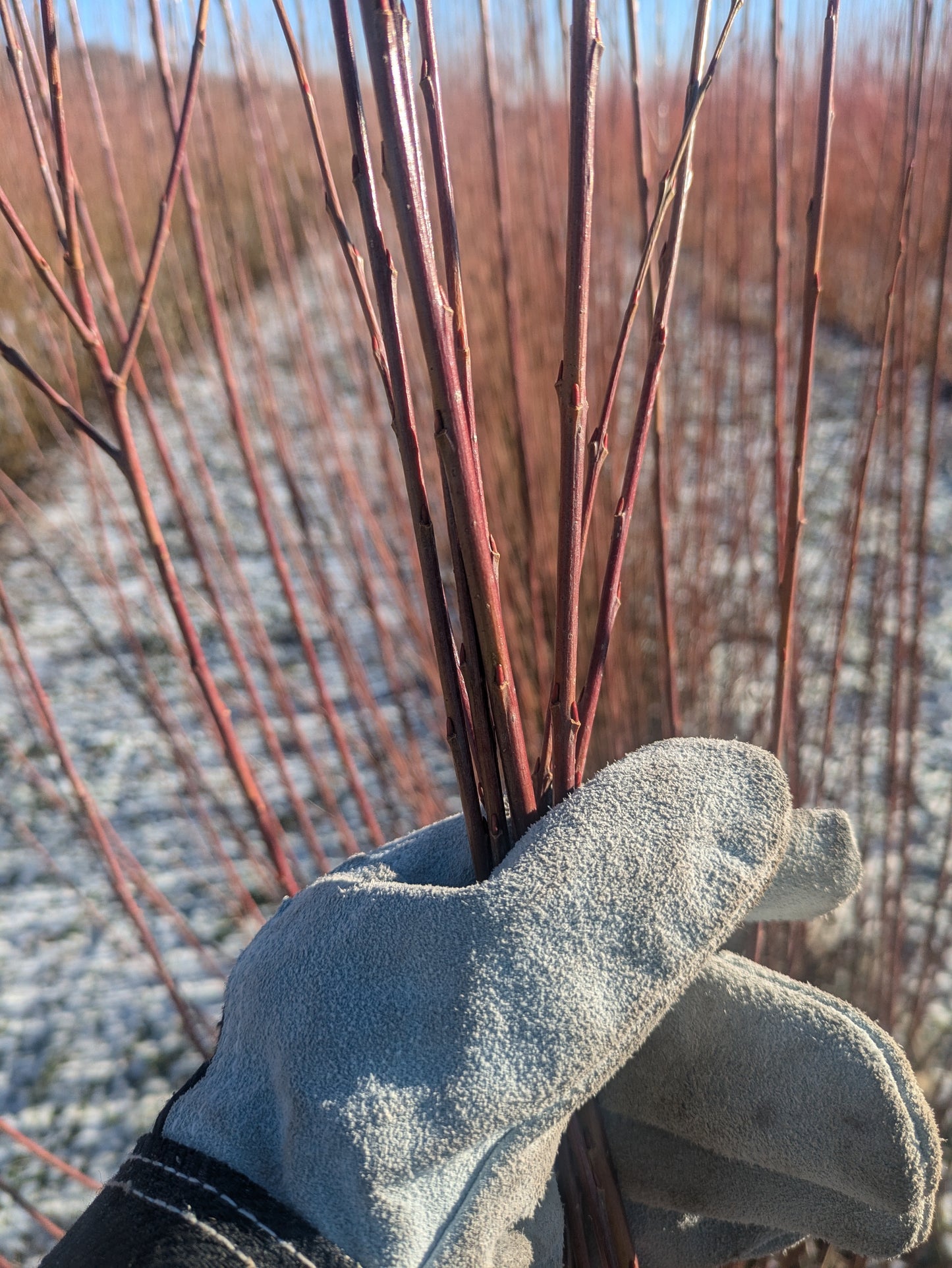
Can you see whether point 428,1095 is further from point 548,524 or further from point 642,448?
Result: point 548,524

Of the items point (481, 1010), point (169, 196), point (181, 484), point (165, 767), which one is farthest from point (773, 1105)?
point (165, 767)

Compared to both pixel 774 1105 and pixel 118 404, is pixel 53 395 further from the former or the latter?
pixel 774 1105

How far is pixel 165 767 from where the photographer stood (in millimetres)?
2133

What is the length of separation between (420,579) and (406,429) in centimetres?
69

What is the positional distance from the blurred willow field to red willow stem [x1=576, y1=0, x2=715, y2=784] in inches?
5.1

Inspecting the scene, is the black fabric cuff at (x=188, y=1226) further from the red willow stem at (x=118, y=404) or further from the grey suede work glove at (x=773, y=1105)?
the red willow stem at (x=118, y=404)

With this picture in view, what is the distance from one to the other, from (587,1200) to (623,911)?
0.77ft

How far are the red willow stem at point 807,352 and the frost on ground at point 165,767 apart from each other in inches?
15.7


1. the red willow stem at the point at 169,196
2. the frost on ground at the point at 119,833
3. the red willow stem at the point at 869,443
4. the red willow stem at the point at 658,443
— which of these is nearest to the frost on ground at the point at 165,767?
the frost on ground at the point at 119,833

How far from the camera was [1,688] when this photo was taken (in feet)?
8.02

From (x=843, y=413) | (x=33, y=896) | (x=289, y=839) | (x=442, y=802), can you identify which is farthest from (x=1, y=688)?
(x=843, y=413)

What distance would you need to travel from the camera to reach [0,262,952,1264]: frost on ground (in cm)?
130

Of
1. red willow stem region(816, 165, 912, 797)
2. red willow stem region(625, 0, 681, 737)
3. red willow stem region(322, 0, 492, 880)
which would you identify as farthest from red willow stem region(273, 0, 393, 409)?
red willow stem region(816, 165, 912, 797)

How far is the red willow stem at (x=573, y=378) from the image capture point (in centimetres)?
32
